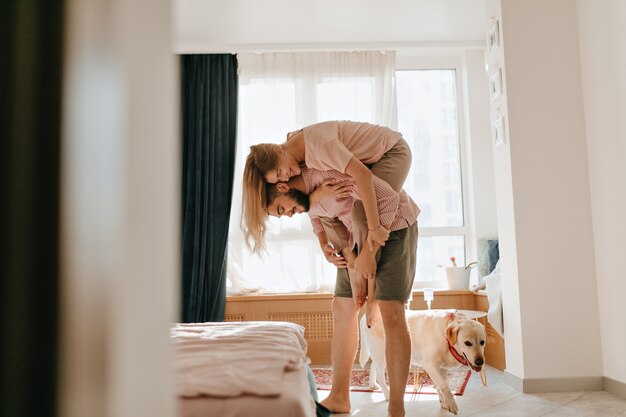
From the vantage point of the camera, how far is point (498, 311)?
288 centimetres

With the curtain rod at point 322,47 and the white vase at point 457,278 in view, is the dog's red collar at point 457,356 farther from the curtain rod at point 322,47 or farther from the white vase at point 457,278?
the curtain rod at point 322,47

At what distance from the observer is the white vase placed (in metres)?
3.90

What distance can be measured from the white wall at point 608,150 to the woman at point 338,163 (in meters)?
1.05

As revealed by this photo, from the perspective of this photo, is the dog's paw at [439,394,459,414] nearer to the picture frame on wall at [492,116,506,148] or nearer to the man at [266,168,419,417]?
the man at [266,168,419,417]

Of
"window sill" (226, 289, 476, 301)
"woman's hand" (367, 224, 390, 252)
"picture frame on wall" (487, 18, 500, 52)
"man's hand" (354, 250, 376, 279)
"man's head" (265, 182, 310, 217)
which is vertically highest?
"picture frame on wall" (487, 18, 500, 52)

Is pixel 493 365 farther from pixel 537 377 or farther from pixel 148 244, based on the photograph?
pixel 148 244

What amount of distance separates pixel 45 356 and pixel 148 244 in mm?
82

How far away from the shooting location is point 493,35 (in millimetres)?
2859

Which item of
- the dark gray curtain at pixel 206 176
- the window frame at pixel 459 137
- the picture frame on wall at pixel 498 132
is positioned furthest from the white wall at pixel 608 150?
the dark gray curtain at pixel 206 176

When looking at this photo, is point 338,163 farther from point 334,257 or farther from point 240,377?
point 240,377

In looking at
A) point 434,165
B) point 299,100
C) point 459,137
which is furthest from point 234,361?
point 459,137

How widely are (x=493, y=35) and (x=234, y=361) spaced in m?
2.49

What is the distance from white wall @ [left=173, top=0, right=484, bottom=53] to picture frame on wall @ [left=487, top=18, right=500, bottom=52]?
0.70 metres

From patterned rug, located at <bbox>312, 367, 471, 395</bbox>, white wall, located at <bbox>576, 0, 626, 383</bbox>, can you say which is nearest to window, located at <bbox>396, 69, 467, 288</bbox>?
patterned rug, located at <bbox>312, 367, 471, 395</bbox>
